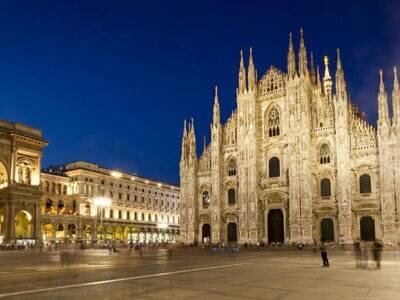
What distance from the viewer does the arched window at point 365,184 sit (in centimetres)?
4959

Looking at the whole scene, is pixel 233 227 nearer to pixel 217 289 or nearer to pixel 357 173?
pixel 357 173

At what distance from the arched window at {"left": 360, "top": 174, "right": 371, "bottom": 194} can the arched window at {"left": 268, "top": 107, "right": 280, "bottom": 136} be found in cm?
1270

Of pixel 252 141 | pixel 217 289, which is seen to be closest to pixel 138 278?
pixel 217 289

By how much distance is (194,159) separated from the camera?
64.3 meters

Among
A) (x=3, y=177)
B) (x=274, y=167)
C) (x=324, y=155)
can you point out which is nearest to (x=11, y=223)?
(x=3, y=177)

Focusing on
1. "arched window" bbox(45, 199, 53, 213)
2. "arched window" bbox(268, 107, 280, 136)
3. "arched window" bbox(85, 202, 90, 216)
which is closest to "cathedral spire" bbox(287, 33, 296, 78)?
"arched window" bbox(268, 107, 280, 136)

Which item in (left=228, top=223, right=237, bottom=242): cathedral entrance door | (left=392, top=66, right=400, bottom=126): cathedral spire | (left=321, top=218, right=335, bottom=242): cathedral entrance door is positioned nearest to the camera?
(left=392, top=66, right=400, bottom=126): cathedral spire

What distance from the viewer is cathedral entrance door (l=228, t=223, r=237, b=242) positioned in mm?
59737

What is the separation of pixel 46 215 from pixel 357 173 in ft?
166

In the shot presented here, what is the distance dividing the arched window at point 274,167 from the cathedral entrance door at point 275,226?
4.68 metres

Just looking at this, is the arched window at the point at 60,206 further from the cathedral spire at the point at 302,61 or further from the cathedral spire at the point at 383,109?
the cathedral spire at the point at 383,109

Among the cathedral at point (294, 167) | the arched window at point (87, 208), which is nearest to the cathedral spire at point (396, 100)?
the cathedral at point (294, 167)

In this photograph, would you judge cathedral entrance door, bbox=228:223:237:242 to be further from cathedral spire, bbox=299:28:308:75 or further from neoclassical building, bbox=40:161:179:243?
→ neoclassical building, bbox=40:161:179:243

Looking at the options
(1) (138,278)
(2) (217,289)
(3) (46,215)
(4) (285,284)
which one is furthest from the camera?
(3) (46,215)
